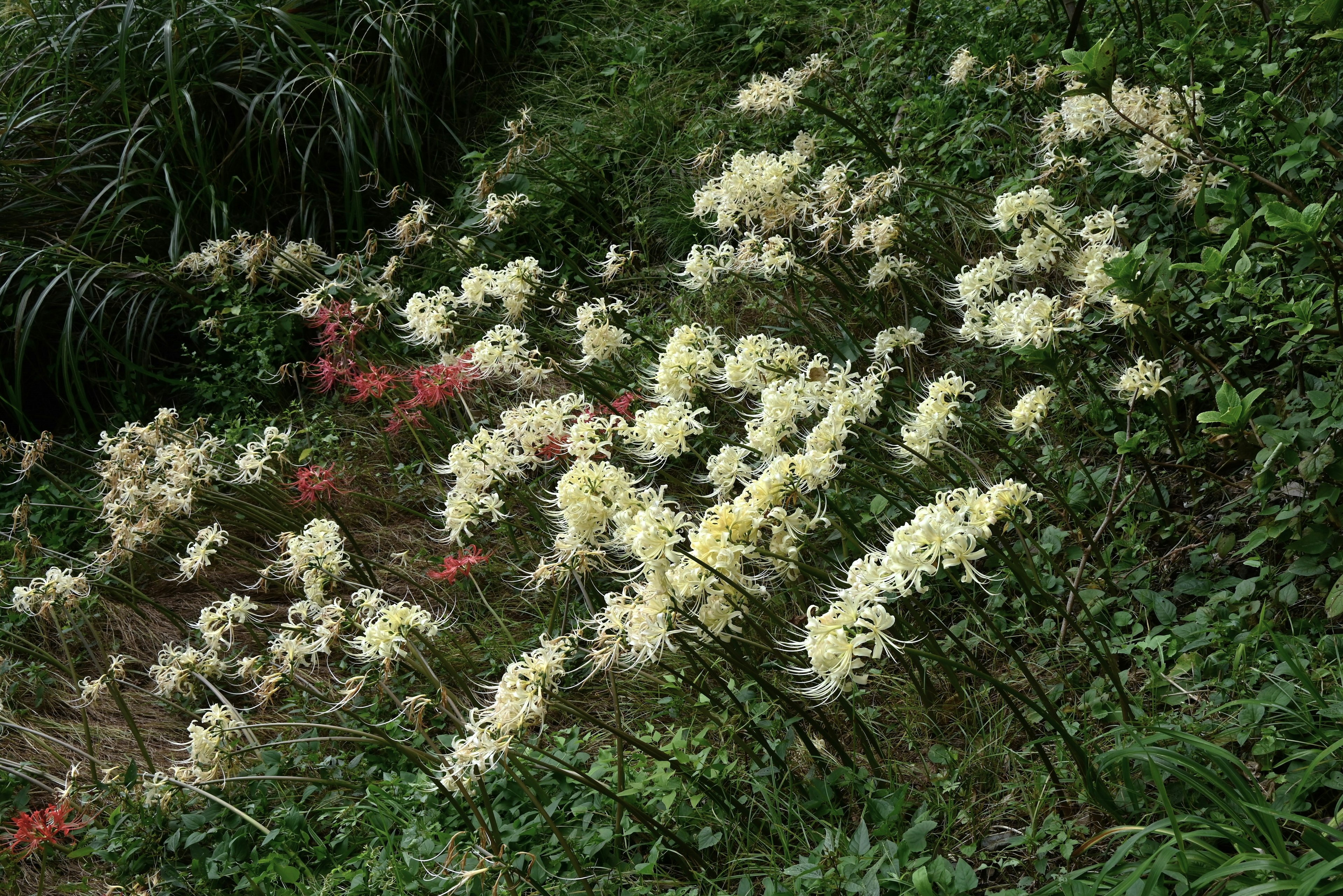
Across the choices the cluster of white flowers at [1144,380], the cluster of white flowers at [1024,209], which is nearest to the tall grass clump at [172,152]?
the cluster of white flowers at [1024,209]

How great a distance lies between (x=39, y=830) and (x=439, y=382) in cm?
157

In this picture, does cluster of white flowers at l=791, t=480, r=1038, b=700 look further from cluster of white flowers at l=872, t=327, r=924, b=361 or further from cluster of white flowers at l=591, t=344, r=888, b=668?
cluster of white flowers at l=872, t=327, r=924, b=361

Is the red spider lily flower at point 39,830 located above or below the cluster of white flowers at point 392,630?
below

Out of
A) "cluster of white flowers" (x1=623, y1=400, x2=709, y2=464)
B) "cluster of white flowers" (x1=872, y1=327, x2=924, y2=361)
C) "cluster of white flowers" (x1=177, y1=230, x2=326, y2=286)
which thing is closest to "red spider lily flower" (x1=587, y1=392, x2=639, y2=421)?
"cluster of white flowers" (x1=623, y1=400, x2=709, y2=464)

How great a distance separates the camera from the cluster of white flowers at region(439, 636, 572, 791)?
1.81 meters

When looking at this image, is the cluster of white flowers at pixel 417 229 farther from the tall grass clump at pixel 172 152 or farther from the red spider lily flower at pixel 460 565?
the red spider lily flower at pixel 460 565

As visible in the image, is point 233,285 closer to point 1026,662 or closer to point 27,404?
point 27,404

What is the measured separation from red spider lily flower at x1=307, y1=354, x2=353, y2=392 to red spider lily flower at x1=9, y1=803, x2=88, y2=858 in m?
1.69

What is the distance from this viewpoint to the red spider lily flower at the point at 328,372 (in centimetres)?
387

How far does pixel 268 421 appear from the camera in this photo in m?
4.26

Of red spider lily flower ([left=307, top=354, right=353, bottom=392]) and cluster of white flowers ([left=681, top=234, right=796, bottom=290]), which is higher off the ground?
cluster of white flowers ([left=681, top=234, right=796, bottom=290])

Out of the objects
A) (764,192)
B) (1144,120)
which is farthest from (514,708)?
(1144,120)

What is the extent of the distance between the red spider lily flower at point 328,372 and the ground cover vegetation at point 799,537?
0.04 m

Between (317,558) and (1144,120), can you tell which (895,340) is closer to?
Answer: (1144,120)
